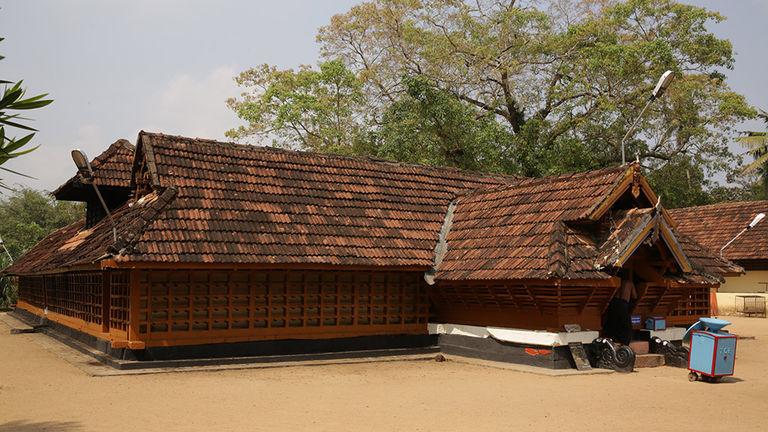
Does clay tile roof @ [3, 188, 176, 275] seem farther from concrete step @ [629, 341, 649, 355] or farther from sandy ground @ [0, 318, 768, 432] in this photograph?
concrete step @ [629, 341, 649, 355]

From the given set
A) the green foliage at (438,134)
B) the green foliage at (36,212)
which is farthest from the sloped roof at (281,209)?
the green foliage at (36,212)

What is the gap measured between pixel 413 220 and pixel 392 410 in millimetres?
7257

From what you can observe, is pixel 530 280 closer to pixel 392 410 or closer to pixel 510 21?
pixel 392 410

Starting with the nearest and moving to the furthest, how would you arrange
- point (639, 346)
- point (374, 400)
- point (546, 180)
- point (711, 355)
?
point (374, 400) < point (711, 355) < point (639, 346) < point (546, 180)

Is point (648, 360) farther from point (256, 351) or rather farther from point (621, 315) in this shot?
point (256, 351)

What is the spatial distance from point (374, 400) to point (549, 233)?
4.96 m

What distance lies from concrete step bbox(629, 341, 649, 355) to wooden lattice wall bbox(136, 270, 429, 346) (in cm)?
412

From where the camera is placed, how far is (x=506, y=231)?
14.0 meters

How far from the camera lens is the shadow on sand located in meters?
7.44

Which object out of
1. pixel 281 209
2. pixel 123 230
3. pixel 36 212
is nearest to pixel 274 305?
pixel 281 209

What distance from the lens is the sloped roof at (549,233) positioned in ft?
39.8

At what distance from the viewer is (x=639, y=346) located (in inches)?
530

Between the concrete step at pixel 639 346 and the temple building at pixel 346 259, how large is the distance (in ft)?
2.71

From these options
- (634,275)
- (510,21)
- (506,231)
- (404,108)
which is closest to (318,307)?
(506,231)
